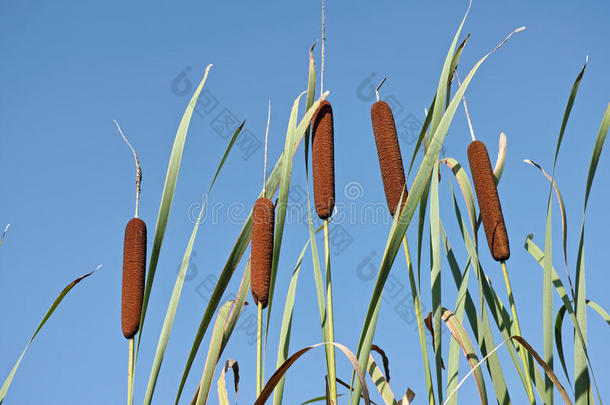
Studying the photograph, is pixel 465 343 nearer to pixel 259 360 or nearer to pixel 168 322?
pixel 259 360

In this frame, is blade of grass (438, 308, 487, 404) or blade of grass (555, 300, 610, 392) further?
blade of grass (555, 300, 610, 392)

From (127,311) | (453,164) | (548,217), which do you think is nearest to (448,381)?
(548,217)

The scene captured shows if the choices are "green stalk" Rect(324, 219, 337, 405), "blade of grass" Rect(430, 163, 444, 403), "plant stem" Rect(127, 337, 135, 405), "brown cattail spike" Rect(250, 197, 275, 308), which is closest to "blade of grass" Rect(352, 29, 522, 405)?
"green stalk" Rect(324, 219, 337, 405)

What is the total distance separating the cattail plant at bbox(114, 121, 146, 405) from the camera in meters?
2.06

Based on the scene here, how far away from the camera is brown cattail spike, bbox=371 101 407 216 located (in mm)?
2242

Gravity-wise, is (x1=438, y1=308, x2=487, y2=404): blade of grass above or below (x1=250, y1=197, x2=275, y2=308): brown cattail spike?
below

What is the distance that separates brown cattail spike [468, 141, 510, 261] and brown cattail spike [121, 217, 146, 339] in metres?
1.34

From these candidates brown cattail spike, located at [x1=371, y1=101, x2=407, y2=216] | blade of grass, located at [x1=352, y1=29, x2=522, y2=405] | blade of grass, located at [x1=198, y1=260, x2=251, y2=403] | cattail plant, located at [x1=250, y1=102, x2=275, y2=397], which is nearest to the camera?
blade of grass, located at [x1=352, y1=29, x2=522, y2=405]

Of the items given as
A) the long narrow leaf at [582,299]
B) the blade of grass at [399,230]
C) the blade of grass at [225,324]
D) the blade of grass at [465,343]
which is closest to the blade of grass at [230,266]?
the blade of grass at [225,324]

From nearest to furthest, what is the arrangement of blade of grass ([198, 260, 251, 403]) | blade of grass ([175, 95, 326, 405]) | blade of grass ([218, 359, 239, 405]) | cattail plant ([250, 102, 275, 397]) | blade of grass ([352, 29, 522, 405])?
1. blade of grass ([352, 29, 522, 405])
2. blade of grass ([175, 95, 326, 405])
3. cattail plant ([250, 102, 275, 397])
4. blade of grass ([198, 260, 251, 403])
5. blade of grass ([218, 359, 239, 405])

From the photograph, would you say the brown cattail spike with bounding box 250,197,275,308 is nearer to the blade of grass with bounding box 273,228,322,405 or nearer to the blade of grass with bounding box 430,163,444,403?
the blade of grass with bounding box 273,228,322,405

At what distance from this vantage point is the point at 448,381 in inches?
88.0

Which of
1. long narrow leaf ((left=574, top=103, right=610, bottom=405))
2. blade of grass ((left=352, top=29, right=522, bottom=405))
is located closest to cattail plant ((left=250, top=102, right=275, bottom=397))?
blade of grass ((left=352, top=29, right=522, bottom=405))

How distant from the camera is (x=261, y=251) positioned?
204 cm
